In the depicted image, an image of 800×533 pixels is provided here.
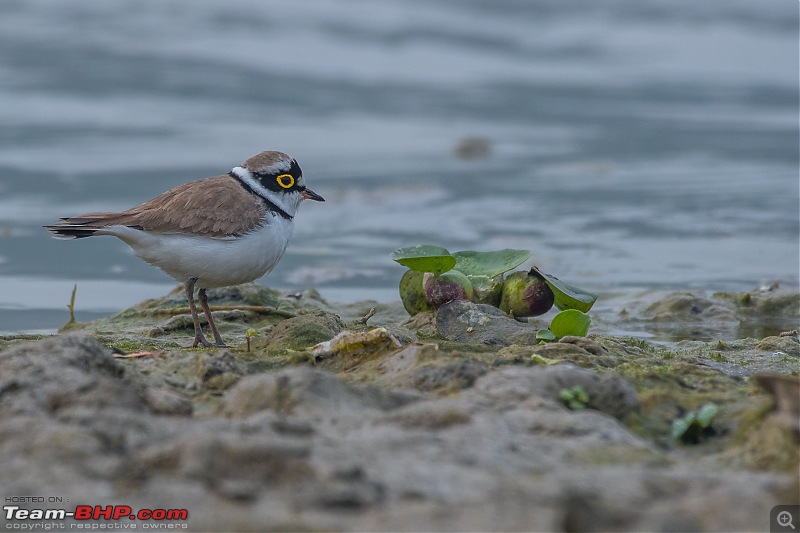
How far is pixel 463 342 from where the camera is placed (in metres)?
5.96

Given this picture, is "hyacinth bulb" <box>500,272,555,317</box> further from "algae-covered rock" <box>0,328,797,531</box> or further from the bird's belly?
"algae-covered rock" <box>0,328,797,531</box>

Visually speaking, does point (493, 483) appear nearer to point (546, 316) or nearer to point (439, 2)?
point (546, 316)

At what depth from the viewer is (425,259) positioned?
6.40 meters

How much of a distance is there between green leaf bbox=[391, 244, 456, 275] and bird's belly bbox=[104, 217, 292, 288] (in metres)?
0.85

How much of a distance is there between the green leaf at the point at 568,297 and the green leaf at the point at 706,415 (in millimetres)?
2129

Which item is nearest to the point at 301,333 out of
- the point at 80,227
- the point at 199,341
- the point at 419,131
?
the point at 199,341

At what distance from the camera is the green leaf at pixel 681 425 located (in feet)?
13.6

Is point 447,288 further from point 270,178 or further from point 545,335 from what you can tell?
point 270,178

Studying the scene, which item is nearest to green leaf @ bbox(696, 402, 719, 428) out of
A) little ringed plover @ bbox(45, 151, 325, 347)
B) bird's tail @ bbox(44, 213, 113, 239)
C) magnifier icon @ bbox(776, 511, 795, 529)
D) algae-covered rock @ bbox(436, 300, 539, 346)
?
magnifier icon @ bbox(776, 511, 795, 529)

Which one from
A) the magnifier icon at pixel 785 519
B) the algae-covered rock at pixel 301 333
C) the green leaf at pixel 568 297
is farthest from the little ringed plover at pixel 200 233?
the magnifier icon at pixel 785 519

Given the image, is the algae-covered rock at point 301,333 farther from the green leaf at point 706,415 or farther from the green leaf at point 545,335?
the green leaf at point 706,415

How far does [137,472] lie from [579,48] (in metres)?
21.7

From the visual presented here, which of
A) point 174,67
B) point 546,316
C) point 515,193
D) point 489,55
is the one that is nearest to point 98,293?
point 546,316

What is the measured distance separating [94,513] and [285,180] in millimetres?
4162
